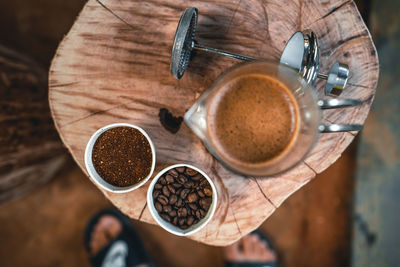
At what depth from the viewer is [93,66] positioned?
0.93 meters

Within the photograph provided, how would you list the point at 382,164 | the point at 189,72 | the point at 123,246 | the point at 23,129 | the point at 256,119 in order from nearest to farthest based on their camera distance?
the point at 256,119
the point at 189,72
the point at 23,129
the point at 382,164
the point at 123,246

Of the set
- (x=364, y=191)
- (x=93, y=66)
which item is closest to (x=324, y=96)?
(x=93, y=66)

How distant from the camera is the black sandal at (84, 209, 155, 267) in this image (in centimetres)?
158

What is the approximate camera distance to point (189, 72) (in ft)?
3.03

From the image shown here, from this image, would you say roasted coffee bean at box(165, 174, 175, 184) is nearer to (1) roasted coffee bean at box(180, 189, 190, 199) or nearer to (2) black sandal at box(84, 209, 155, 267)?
(1) roasted coffee bean at box(180, 189, 190, 199)

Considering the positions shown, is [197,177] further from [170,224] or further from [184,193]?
[170,224]

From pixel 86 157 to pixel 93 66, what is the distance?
0.30m

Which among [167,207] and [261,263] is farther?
[261,263]

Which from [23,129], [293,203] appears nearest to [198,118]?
[23,129]

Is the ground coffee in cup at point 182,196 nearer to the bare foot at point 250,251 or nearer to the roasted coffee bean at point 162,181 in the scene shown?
the roasted coffee bean at point 162,181

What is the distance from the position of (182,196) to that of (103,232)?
3.14ft

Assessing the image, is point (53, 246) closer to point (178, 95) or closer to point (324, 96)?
point (178, 95)

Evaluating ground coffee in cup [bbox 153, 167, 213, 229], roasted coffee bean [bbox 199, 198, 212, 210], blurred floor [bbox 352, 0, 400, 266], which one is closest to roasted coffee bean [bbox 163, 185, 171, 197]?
ground coffee in cup [bbox 153, 167, 213, 229]

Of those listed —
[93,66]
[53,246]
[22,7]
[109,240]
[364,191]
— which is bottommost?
[53,246]
